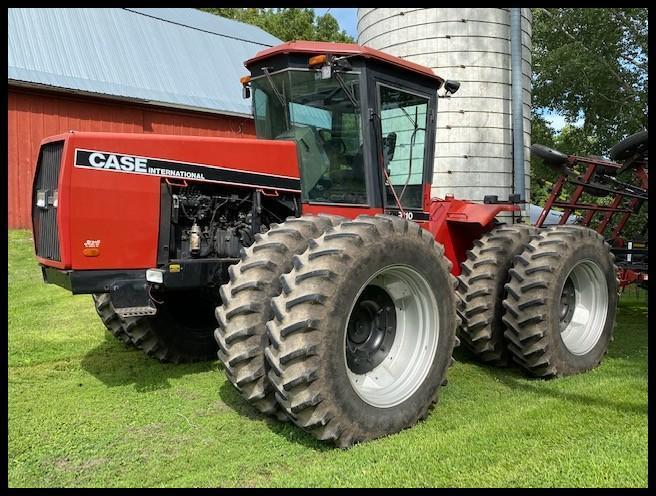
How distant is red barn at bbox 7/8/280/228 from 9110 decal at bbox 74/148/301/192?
8730 millimetres

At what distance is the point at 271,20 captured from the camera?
3375 cm

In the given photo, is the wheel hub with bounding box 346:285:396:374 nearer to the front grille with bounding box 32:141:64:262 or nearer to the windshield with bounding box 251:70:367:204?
the windshield with bounding box 251:70:367:204

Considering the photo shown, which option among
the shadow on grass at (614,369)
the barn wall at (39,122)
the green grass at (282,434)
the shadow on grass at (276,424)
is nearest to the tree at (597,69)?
the barn wall at (39,122)

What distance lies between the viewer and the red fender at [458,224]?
18.1 feet

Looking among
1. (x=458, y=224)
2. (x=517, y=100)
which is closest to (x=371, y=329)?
(x=458, y=224)

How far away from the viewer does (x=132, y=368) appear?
5297 millimetres

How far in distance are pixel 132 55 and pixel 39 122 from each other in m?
3.17

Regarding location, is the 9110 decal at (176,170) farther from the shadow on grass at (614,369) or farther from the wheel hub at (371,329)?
the shadow on grass at (614,369)

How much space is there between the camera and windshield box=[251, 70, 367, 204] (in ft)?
15.0

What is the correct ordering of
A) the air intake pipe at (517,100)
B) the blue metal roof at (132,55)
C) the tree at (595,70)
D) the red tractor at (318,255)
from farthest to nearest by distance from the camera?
the tree at (595,70)
the blue metal roof at (132,55)
the air intake pipe at (517,100)
the red tractor at (318,255)

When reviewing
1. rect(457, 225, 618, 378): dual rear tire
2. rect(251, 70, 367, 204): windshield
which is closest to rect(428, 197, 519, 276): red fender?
rect(457, 225, 618, 378): dual rear tire

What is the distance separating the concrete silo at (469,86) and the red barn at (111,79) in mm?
6229

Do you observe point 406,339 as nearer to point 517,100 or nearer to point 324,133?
point 324,133

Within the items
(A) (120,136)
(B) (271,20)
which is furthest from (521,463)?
(B) (271,20)
